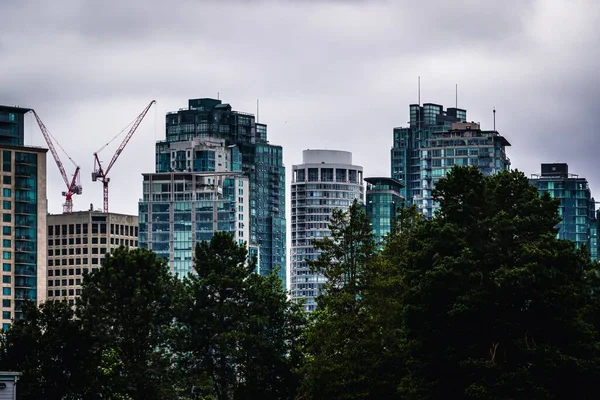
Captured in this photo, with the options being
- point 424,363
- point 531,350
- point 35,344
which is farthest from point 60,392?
point 531,350

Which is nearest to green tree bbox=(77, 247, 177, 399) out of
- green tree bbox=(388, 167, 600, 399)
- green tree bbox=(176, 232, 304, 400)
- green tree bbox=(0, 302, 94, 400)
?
green tree bbox=(0, 302, 94, 400)

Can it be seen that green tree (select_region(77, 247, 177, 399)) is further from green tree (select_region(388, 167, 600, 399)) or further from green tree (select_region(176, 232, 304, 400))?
green tree (select_region(388, 167, 600, 399))

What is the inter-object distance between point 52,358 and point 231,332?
17.9 m

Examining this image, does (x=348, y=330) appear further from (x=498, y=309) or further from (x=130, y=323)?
(x=498, y=309)

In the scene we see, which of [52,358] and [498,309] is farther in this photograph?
[52,358]

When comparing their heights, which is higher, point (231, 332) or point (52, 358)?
point (231, 332)

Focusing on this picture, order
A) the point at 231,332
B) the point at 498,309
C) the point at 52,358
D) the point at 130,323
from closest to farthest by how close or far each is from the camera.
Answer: the point at 498,309, the point at 52,358, the point at 130,323, the point at 231,332

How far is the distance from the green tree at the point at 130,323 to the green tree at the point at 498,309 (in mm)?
25053

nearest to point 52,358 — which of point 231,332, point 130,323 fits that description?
point 130,323

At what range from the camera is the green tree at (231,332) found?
12825 cm

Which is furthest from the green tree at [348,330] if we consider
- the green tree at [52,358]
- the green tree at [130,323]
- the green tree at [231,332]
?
the green tree at [52,358]

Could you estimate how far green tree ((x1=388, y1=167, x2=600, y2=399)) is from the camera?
96.9 metres

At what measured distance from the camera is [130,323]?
12050 cm

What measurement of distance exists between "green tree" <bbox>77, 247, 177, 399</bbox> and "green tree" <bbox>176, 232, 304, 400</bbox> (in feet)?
12.0
